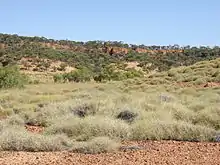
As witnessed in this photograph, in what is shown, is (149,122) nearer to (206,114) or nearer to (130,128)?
(130,128)

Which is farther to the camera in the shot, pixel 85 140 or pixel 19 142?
pixel 85 140

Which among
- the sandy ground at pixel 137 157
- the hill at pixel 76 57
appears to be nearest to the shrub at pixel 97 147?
the sandy ground at pixel 137 157

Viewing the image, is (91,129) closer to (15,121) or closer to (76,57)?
(15,121)

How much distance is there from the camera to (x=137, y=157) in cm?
1044

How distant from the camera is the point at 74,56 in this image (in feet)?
291

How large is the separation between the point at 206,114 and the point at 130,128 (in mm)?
2901

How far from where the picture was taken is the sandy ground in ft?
32.8

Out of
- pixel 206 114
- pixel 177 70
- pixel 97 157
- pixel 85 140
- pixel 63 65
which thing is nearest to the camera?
pixel 97 157

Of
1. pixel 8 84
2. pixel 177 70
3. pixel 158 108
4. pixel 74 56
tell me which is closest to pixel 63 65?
pixel 74 56

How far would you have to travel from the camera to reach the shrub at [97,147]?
11.1m

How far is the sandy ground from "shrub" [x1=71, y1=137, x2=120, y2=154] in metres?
0.25

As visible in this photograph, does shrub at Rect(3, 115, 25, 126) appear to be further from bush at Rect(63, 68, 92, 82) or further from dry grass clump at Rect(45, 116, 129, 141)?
bush at Rect(63, 68, 92, 82)

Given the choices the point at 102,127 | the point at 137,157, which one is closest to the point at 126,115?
the point at 102,127

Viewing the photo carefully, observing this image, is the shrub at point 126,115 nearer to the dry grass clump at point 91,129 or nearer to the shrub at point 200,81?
the dry grass clump at point 91,129
